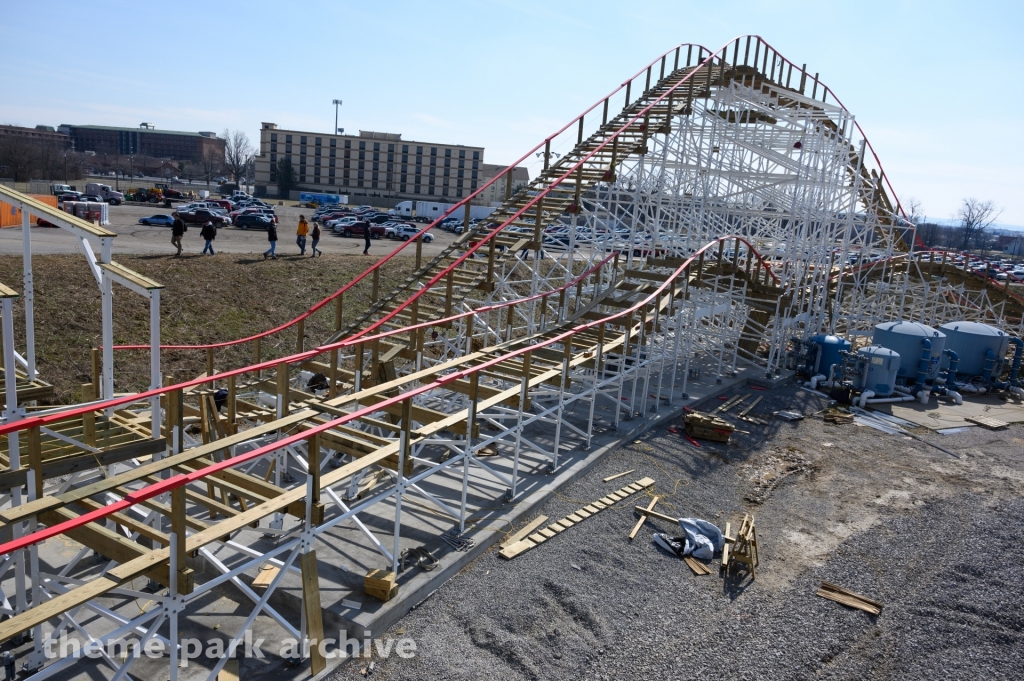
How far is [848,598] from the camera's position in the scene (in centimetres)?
876

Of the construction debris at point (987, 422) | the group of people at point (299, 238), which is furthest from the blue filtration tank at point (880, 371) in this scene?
the group of people at point (299, 238)

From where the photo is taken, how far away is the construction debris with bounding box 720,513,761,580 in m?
9.20

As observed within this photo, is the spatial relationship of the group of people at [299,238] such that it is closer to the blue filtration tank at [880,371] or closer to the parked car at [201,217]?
the parked car at [201,217]

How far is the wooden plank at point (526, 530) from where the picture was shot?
927 centimetres

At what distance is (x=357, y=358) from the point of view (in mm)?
11492

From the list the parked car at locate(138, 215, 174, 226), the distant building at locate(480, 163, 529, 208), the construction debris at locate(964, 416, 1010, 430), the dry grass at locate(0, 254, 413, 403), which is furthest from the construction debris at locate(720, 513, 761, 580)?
the distant building at locate(480, 163, 529, 208)

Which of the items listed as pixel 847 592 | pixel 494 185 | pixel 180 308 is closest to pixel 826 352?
pixel 847 592

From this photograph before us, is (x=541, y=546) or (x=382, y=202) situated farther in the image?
(x=382, y=202)

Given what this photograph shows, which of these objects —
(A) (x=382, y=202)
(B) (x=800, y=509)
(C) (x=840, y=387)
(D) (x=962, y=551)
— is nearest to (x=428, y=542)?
(B) (x=800, y=509)

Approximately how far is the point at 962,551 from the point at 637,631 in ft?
18.3

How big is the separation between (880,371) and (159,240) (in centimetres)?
2775

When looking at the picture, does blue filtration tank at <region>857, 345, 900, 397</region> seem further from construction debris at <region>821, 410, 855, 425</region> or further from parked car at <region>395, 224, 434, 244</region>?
parked car at <region>395, 224, 434, 244</region>

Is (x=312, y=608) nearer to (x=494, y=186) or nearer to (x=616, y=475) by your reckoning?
(x=616, y=475)

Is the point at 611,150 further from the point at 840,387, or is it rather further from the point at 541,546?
the point at 541,546
